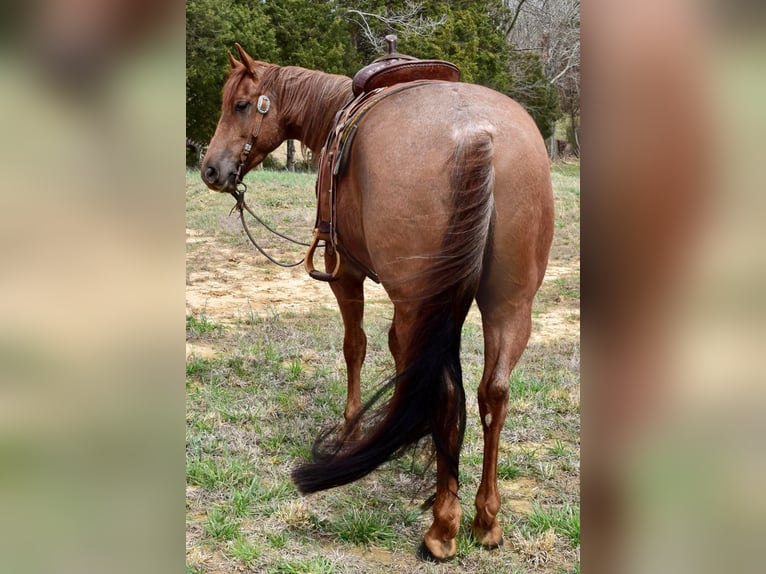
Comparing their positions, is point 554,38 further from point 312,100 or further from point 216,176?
point 216,176

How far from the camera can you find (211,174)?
345 centimetres

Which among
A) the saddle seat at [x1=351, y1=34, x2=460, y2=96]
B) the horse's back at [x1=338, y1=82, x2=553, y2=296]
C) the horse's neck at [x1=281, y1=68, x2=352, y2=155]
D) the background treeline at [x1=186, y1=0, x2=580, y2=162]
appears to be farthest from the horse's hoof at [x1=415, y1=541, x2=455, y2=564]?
the background treeline at [x1=186, y1=0, x2=580, y2=162]

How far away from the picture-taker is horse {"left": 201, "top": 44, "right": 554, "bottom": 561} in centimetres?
208

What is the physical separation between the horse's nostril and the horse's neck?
0.50 m

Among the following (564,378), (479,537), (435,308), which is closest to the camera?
(435,308)

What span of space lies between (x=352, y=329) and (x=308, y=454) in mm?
755

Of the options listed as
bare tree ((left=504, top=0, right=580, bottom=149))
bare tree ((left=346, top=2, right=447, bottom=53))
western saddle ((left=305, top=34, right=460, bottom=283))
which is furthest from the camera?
bare tree ((left=504, top=0, right=580, bottom=149))

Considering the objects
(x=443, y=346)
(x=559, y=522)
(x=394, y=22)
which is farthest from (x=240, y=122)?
(x=394, y=22)

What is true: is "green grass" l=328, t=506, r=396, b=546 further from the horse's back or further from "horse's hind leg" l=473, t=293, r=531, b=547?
the horse's back

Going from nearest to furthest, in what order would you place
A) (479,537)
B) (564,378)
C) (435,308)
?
(435,308) → (479,537) → (564,378)

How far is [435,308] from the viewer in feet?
6.88
